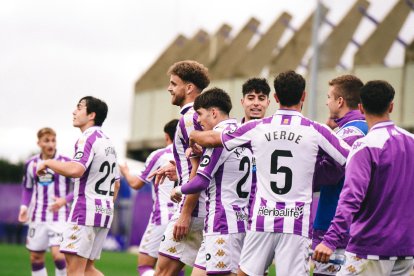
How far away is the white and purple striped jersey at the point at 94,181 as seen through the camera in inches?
409

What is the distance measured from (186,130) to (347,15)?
24.8 meters

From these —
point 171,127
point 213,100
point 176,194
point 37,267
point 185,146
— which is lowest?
point 37,267

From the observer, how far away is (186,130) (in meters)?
8.75

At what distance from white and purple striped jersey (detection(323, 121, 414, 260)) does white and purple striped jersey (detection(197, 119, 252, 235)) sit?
155 cm

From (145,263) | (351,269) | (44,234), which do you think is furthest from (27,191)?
(351,269)

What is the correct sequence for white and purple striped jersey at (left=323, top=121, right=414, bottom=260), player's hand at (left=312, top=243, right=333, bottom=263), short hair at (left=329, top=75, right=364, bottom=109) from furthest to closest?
1. short hair at (left=329, top=75, right=364, bottom=109)
2. white and purple striped jersey at (left=323, top=121, right=414, bottom=260)
3. player's hand at (left=312, top=243, right=333, bottom=263)

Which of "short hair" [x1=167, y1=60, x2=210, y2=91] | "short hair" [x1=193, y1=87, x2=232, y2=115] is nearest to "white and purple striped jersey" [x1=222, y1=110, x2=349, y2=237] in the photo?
"short hair" [x1=193, y1=87, x2=232, y2=115]

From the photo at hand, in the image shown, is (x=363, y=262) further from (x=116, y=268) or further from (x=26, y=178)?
(x=116, y=268)

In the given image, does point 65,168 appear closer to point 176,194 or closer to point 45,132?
point 176,194

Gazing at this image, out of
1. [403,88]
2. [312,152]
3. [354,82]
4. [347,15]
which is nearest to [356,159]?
[312,152]

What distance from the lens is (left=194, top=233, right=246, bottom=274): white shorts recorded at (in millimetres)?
8230

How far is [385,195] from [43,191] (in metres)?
9.03

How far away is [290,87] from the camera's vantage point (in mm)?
7520

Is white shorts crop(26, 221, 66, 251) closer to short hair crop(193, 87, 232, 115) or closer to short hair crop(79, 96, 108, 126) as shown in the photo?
short hair crop(79, 96, 108, 126)
